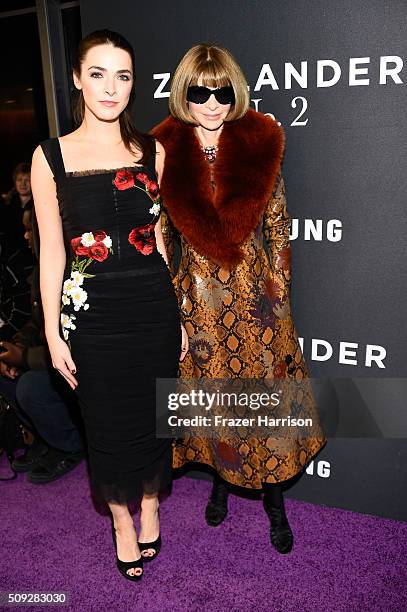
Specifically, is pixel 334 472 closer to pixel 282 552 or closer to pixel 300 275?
pixel 282 552

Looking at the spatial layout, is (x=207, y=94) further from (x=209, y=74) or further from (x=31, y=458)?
(x=31, y=458)

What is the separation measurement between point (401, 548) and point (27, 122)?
168 inches

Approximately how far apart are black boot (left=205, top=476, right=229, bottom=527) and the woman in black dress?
2.20ft

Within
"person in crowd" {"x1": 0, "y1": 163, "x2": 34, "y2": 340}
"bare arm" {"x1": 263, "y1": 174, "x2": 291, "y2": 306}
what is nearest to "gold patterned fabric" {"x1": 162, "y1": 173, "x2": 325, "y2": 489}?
A: "bare arm" {"x1": 263, "y1": 174, "x2": 291, "y2": 306}

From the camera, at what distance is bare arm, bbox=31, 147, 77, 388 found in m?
2.12

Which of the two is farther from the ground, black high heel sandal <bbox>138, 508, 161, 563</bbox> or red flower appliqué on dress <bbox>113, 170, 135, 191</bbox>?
red flower appliqué on dress <bbox>113, 170, 135, 191</bbox>

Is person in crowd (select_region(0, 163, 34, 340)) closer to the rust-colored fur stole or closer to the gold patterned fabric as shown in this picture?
the gold patterned fabric

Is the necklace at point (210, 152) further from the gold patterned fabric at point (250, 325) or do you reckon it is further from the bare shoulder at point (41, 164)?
the bare shoulder at point (41, 164)

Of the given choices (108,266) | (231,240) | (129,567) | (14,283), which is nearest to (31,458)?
(14,283)

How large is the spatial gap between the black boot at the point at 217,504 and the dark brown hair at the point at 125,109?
68.6 inches

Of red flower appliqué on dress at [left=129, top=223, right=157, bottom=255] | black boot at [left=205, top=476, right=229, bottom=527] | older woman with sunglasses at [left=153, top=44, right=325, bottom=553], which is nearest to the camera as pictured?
red flower appliqué on dress at [left=129, top=223, right=157, bottom=255]

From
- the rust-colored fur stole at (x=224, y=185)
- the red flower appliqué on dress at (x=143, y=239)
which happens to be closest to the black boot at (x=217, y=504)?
the rust-colored fur stole at (x=224, y=185)

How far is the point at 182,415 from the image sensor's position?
9.03ft

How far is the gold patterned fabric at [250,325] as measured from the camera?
2490 millimetres
